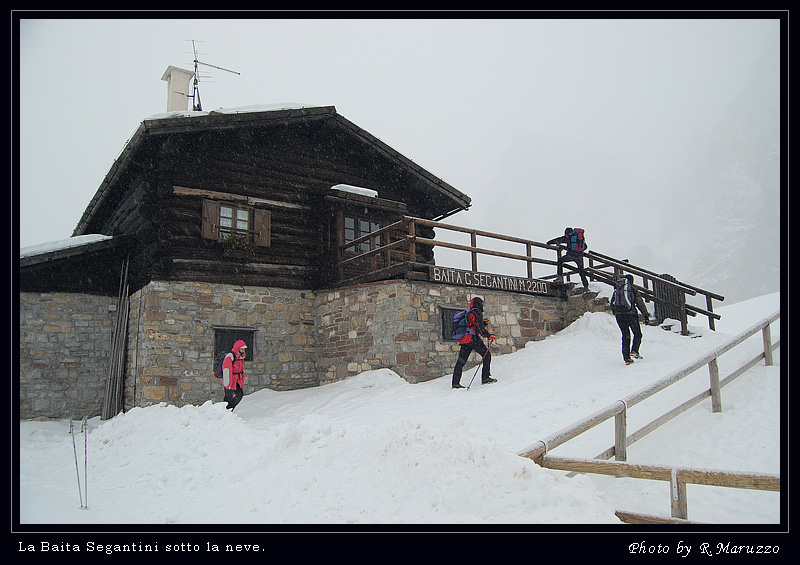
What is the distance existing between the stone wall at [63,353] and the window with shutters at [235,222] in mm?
3381

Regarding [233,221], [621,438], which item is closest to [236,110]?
[233,221]

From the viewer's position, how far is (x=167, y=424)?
9.05m

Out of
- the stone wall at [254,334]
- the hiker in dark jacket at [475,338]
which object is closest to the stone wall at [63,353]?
the stone wall at [254,334]

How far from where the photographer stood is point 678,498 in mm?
4562

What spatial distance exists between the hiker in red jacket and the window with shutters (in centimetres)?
336

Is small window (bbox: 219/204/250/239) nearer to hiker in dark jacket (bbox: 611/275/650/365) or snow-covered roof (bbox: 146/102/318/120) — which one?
snow-covered roof (bbox: 146/102/318/120)

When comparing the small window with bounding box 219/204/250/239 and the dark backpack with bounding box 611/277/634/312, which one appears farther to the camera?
the small window with bounding box 219/204/250/239

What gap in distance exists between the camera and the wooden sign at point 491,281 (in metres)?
12.5

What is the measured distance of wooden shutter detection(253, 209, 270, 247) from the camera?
44.0 feet

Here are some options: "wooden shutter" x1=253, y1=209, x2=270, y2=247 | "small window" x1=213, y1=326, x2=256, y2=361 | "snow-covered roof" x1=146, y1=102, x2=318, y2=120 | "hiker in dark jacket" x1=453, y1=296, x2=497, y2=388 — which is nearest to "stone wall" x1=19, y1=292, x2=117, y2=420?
"small window" x1=213, y1=326, x2=256, y2=361

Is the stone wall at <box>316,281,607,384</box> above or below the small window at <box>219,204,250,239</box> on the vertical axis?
below

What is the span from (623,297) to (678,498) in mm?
7020
